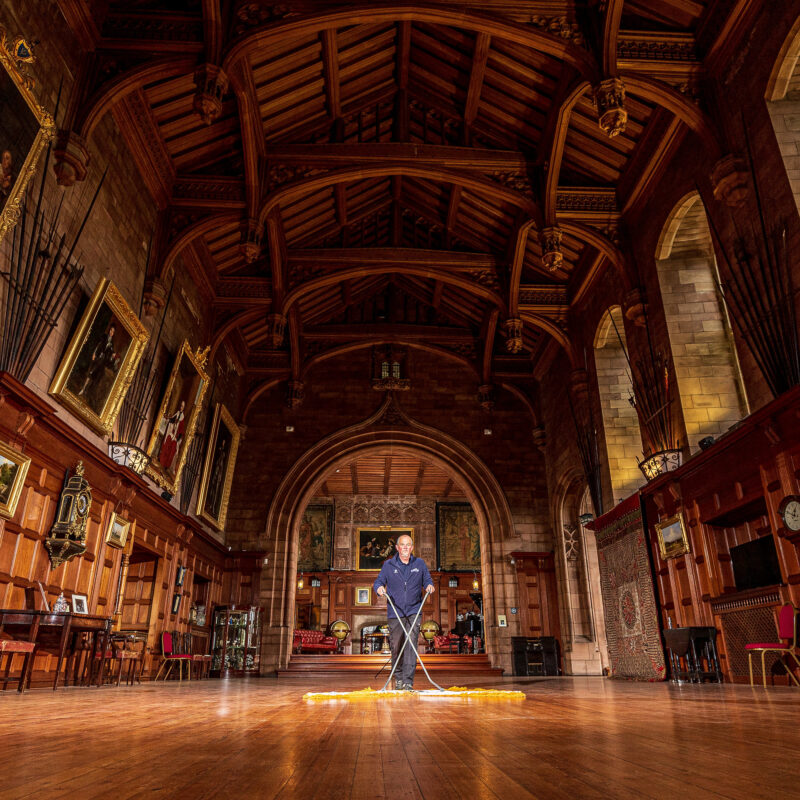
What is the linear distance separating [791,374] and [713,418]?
2.58 meters

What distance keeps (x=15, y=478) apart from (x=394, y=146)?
7.54 meters

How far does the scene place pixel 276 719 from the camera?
321 cm

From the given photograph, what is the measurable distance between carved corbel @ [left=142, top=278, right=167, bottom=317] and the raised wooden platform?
807cm

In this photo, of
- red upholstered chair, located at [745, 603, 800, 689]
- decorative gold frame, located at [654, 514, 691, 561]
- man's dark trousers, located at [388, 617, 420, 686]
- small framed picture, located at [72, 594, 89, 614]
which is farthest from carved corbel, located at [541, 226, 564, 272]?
small framed picture, located at [72, 594, 89, 614]

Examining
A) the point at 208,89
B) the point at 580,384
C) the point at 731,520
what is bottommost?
the point at 731,520

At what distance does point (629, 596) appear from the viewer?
992cm

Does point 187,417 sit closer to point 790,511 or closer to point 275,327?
point 275,327

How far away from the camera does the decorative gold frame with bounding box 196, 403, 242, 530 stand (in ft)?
42.4

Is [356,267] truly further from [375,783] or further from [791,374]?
[375,783]

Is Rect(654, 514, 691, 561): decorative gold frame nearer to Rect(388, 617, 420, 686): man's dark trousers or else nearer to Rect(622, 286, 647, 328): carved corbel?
Rect(622, 286, 647, 328): carved corbel

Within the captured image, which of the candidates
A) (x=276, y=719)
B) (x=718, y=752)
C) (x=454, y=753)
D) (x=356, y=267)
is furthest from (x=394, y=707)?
(x=356, y=267)

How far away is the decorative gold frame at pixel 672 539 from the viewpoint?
8445mm

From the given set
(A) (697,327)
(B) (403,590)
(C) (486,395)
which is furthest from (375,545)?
(B) (403,590)

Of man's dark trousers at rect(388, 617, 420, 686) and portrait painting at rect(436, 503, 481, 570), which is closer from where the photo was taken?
man's dark trousers at rect(388, 617, 420, 686)
